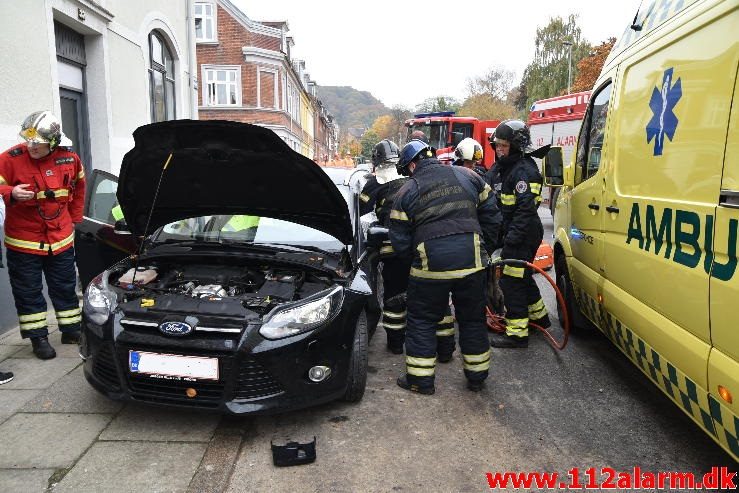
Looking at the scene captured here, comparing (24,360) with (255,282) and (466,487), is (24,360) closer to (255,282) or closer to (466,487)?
(255,282)

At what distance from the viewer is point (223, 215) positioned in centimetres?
418

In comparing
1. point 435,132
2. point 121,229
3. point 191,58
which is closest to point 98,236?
point 121,229

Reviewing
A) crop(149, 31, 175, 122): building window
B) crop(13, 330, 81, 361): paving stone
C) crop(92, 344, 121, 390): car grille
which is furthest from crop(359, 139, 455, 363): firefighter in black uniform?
crop(149, 31, 175, 122): building window

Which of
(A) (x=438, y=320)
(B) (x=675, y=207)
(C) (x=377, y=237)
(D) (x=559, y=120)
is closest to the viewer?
(B) (x=675, y=207)

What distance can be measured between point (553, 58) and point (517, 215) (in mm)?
52237

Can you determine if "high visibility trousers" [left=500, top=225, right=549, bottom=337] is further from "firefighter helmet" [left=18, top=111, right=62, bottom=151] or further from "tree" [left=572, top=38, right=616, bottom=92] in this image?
"tree" [left=572, top=38, right=616, bottom=92]

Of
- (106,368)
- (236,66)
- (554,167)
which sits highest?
(236,66)

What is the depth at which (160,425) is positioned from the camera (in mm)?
3320

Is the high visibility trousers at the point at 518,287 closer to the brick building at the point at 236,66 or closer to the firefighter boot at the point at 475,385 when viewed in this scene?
the firefighter boot at the point at 475,385

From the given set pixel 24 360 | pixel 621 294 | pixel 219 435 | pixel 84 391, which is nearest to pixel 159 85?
pixel 24 360

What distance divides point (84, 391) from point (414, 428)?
2250 mm

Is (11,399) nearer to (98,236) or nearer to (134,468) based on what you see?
(134,468)

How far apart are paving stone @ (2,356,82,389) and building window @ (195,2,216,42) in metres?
29.6

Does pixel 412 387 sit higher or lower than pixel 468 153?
lower
